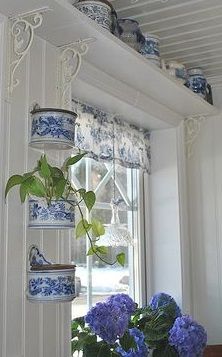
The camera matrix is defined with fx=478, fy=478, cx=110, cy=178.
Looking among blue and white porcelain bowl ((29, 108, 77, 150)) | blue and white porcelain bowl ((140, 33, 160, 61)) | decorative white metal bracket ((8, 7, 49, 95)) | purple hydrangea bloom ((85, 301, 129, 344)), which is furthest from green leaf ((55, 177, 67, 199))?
blue and white porcelain bowl ((140, 33, 160, 61))

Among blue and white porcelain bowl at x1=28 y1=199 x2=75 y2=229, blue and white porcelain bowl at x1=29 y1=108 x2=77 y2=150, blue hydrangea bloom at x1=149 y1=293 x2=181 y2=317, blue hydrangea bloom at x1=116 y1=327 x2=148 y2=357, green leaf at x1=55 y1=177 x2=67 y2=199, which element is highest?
blue and white porcelain bowl at x1=29 y1=108 x2=77 y2=150

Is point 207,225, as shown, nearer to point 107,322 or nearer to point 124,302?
point 124,302

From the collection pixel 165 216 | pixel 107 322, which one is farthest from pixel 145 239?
pixel 107 322

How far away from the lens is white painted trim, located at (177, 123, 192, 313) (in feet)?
8.91

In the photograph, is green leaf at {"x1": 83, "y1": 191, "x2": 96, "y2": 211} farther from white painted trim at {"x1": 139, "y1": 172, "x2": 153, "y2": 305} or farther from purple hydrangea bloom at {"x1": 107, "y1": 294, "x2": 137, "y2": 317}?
white painted trim at {"x1": 139, "y1": 172, "x2": 153, "y2": 305}

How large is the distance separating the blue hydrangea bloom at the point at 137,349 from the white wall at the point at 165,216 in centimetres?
75

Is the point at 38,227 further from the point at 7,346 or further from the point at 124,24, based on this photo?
the point at 124,24

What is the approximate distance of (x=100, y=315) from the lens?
1768 millimetres

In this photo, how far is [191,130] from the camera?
9.54 ft

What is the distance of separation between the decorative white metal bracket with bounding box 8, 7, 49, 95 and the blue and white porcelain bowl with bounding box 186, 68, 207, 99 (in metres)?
1.27

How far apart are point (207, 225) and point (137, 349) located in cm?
111

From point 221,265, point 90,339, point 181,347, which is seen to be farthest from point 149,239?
point 90,339

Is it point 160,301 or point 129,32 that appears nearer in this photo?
point 129,32

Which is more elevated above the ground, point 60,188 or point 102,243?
point 60,188
